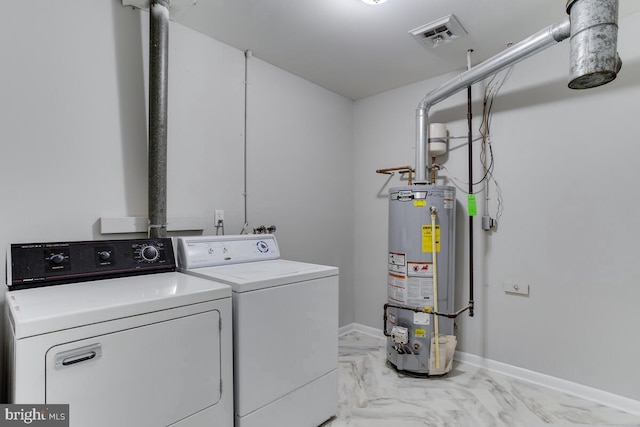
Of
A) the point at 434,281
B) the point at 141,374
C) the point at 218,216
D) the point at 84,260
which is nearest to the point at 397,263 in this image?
the point at 434,281

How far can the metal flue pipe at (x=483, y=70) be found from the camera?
1758 millimetres

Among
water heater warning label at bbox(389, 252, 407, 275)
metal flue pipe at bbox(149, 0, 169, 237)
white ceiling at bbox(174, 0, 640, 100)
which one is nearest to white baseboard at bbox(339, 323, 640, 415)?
water heater warning label at bbox(389, 252, 407, 275)

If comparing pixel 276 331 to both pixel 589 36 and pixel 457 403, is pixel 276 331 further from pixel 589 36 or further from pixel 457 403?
pixel 589 36

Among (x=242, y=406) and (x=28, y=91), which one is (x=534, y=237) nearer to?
(x=242, y=406)

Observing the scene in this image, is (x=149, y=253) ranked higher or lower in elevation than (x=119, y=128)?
lower

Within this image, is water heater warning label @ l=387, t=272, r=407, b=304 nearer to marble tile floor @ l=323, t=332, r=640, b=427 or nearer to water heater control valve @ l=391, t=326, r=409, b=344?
water heater control valve @ l=391, t=326, r=409, b=344

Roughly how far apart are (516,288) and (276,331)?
6.23 ft

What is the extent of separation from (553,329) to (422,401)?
41.9 inches

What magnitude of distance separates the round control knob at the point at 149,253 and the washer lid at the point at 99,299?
14 centimetres

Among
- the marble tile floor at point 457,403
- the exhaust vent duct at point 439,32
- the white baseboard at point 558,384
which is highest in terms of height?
the exhaust vent duct at point 439,32

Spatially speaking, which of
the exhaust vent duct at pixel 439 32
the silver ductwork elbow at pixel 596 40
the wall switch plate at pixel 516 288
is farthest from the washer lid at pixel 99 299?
the wall switch plate at pixel 516 288

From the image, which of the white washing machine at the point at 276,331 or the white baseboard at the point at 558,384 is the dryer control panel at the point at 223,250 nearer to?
the white washing machine at the point at 276,331

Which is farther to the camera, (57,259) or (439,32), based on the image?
(439,32)

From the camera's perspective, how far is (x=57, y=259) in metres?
1.45
